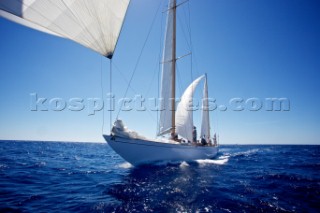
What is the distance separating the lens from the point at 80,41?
6.21m

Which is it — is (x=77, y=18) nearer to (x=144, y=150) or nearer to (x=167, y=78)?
(x=144, y=150)

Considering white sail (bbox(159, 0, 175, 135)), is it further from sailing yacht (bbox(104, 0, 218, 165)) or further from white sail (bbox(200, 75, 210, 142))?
white sail (bbox(200, 75, 210, 142))

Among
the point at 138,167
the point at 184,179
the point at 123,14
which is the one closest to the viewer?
the point at 123,14

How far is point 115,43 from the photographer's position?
23.1ft

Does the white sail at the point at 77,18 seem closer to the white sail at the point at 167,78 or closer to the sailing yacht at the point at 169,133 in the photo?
the sailing yacht at the point at 169,133

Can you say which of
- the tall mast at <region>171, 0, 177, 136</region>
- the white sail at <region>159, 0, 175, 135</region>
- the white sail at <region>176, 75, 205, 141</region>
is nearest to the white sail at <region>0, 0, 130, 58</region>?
the white sail at <region>159, 0, 175, 135</region>

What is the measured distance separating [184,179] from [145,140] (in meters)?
3.70

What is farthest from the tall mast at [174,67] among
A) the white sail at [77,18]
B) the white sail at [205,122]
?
the white sail at [77,18]

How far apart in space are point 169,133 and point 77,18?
14.1 meters

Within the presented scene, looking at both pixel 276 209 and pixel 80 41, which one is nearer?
pixel 276 209

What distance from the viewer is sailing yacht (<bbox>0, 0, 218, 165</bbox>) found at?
5.25 meters

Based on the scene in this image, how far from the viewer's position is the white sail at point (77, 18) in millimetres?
4922

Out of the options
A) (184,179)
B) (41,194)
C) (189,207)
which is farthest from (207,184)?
(41,194)

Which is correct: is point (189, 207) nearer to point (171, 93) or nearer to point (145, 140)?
point (145, 140)
